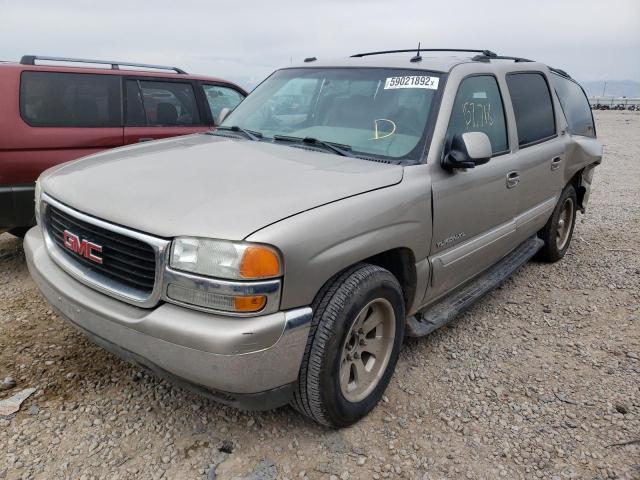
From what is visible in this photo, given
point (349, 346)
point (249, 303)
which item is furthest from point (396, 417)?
point (249, 303)

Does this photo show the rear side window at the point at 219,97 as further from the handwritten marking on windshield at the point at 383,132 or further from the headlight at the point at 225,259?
the headlight at the point at 225,259

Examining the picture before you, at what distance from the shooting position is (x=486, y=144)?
2807 mm

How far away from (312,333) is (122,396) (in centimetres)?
122

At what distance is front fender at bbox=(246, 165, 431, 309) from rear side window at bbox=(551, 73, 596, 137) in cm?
271

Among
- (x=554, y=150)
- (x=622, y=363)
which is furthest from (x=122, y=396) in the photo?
(x=554, y=150)

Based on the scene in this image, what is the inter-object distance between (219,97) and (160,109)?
88 cm

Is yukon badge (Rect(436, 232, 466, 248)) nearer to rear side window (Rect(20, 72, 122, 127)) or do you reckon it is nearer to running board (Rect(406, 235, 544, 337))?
running board (Rect(406, 235, 544, 337))

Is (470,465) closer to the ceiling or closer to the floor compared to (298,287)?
closer to the floor

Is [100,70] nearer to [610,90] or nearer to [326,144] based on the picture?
[326,144]

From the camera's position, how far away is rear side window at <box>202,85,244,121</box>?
5.74 meters

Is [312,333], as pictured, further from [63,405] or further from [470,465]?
[63,405]

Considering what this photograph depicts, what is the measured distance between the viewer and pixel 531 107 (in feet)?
13.2

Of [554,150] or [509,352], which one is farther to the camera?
[554,150]

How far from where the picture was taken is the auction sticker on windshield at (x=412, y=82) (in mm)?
3029
